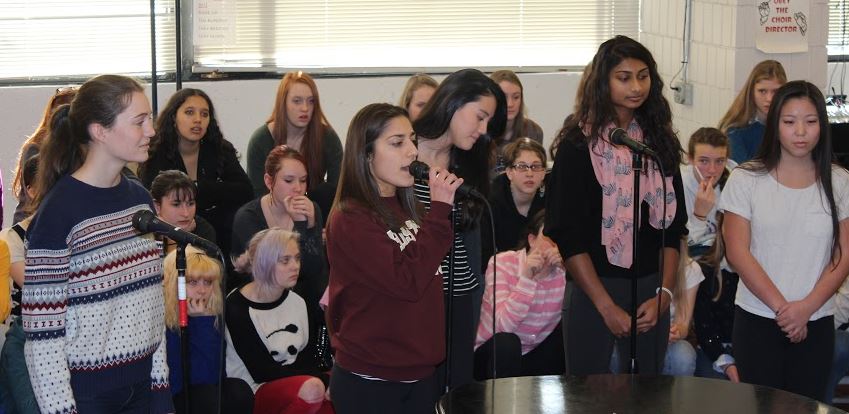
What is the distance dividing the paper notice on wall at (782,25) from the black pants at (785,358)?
8.97 feet

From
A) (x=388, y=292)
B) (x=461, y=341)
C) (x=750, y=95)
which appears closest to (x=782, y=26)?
(x=750, y=95)

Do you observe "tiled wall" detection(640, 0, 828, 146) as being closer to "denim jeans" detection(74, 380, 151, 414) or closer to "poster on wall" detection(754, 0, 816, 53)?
"poster on wall" detection(754, 0, 816, 53)

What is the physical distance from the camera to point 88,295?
258 cm

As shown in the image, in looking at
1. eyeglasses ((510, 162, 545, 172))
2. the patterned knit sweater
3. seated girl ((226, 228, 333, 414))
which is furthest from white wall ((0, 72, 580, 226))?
the patterned knit sweater

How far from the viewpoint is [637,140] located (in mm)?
3451

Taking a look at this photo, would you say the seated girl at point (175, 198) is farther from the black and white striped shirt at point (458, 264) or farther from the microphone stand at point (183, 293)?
the microphone stand at point (183, 293)

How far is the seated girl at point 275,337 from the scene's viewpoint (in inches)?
158

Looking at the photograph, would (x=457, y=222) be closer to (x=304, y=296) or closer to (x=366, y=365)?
(x=366, y=365)

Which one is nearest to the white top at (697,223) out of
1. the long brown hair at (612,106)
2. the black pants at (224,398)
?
the long brown hair at (612,106)

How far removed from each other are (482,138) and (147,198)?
41.1 inches

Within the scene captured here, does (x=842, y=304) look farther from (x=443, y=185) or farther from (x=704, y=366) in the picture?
(x=443, y=185)

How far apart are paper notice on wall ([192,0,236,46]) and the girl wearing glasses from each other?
7.24 ft

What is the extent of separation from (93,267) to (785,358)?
2153 millimetres

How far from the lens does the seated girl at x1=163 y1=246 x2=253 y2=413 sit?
3846mm
